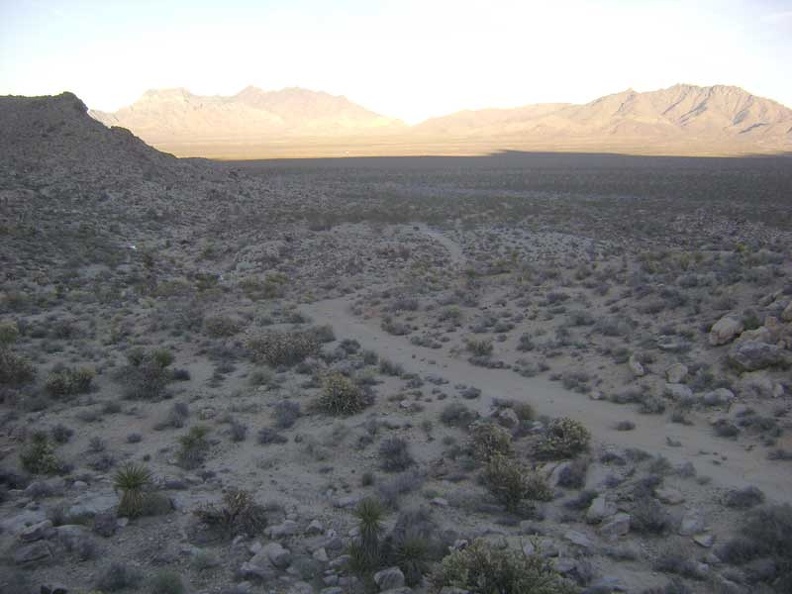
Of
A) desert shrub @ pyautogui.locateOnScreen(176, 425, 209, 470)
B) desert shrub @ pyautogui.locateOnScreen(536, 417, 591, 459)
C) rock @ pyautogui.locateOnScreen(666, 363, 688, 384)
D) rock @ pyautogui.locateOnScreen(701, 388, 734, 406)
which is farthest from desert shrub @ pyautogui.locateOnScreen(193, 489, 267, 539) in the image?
rock @ pyautogui.locateOnScreen(666, 363, 688, 384)

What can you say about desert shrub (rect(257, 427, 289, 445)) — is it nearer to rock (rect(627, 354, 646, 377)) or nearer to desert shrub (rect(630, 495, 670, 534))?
desert shrub (rect(630, 495, 670, 534))

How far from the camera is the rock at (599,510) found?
8.19 m

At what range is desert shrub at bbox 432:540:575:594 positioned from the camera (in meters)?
6.08

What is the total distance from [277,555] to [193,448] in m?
3.91

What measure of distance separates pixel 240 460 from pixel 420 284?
1432 cm

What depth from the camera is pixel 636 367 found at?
530 inches

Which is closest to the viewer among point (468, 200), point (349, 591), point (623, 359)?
point (349, 591)

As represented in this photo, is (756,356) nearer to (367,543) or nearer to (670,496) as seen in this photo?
(670,496)

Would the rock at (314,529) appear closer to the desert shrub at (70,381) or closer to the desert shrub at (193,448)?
the desert shrub at (193,448)

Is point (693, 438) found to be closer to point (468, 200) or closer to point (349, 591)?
point (349, 591)

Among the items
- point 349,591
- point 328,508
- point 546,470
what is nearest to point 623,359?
point 546,470

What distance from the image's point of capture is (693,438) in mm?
10570

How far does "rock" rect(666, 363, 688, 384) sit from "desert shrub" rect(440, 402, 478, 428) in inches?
178

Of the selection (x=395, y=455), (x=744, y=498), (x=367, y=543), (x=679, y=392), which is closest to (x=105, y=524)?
(x=367, y=543)
